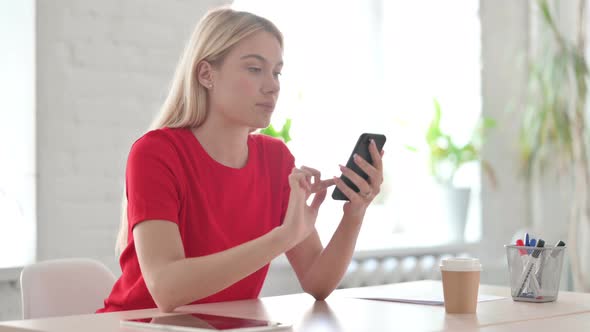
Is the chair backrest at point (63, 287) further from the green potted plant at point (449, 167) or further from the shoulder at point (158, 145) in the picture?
the green potted plant at point (449, 167)

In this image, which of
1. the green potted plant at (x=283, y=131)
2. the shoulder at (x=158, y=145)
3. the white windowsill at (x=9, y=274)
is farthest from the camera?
the green potted plant at (x=283, y=131)

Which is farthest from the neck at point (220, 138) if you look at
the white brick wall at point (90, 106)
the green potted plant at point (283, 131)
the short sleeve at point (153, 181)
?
the green potted plant at point (283, 131)

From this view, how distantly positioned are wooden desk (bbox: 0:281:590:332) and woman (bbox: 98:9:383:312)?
113 mm

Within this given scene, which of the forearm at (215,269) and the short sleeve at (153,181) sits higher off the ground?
the short sleeve at (153,181)

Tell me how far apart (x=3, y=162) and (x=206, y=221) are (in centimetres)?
104

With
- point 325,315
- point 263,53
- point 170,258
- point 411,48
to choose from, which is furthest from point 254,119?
point 411,48

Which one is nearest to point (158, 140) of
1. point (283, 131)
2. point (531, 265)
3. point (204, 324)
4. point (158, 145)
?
point (158, 145)

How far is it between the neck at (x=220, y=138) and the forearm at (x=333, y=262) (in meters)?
0.31

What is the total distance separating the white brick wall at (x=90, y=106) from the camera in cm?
278

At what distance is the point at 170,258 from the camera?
1750mm

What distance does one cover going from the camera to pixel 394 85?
4.32 meters

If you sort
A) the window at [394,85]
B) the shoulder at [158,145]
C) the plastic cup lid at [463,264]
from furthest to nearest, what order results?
the window at [394,85]
the shoulder at [158,145]
the plastic cup lid at [463,264]

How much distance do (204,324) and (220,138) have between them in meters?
0.74

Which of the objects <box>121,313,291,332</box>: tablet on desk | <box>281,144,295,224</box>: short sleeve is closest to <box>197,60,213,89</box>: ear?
<box>281,144,295,224</box>: short sleeve
